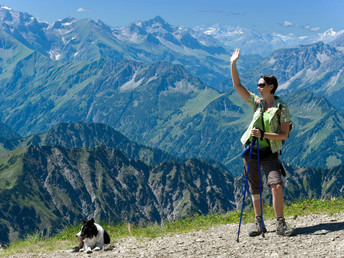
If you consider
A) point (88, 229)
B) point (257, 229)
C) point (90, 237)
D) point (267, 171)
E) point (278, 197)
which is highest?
point (267, 171)

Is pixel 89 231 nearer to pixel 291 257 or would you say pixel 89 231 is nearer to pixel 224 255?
pixel 224 255

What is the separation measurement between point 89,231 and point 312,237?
7135mm

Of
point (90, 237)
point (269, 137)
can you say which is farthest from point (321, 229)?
point (90, 237)

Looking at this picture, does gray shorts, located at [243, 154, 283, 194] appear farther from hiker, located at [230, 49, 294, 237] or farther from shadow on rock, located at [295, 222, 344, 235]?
shadow on rock, located at [295, 222, 344, 235]

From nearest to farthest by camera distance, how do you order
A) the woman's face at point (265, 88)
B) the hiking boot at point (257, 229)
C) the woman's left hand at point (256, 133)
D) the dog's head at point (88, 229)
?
the woman's left hand at point (256, 133), the woman's face at point (265, 88), the hiking boot at point (257, 229), the dog's head at point (88, 229)

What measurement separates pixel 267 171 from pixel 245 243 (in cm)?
231

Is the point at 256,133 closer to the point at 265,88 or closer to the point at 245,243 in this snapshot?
the point at 265,88

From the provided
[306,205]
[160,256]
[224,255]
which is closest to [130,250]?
[160,256]

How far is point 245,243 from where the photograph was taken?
12336 mm

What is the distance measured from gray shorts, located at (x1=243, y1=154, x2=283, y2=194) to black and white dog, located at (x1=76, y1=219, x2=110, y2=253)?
Answer: 17.6 feet

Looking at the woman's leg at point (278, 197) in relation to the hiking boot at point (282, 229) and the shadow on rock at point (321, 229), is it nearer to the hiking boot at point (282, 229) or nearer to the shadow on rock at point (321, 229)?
the hiking boot at point (282, 229)

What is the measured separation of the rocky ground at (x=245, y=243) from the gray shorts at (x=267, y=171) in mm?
1717

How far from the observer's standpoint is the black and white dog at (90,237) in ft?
44.3

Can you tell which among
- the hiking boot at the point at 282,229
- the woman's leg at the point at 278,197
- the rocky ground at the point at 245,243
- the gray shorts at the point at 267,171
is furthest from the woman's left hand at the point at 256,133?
the rocky ground at the point at 245,243
